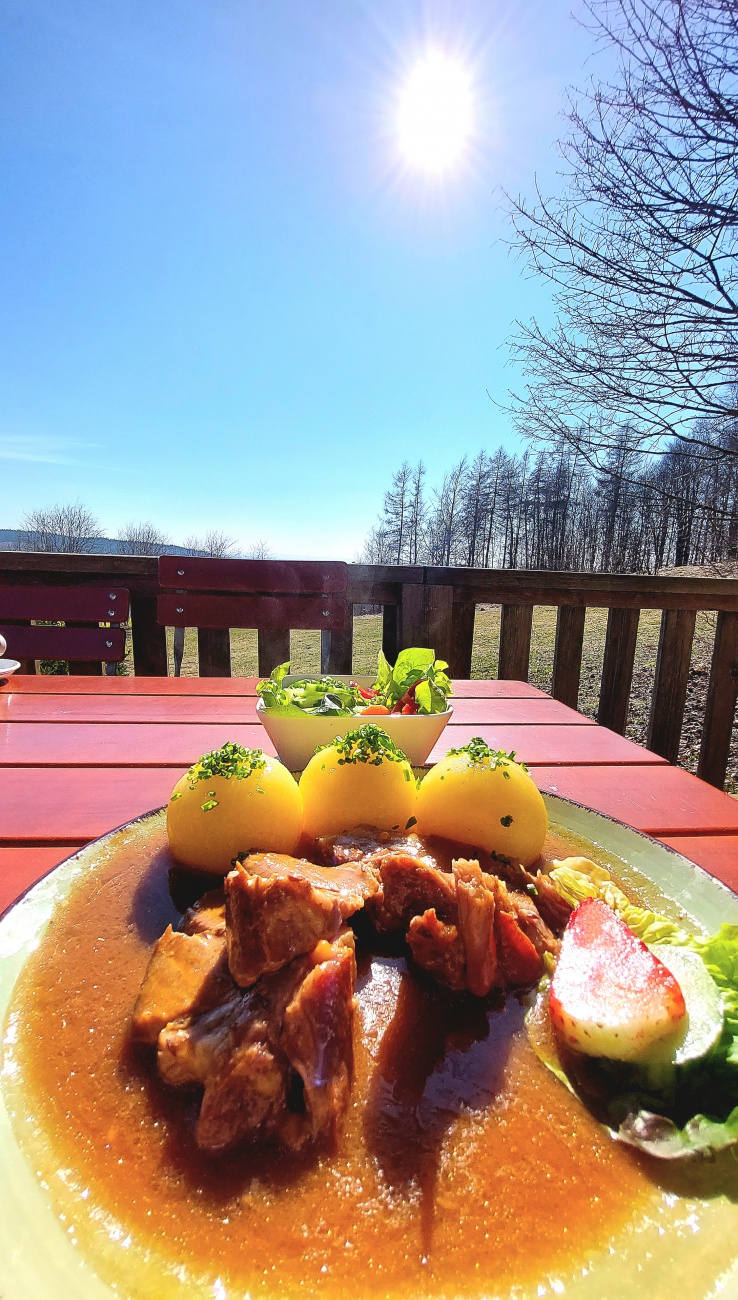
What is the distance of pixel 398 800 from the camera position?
1.05m

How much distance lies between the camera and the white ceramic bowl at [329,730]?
1.42m

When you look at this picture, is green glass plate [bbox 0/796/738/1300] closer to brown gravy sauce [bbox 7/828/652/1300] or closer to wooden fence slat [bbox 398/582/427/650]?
brown gravy sauce [bbox 7/828/652/1300]

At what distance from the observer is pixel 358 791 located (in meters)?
1.03

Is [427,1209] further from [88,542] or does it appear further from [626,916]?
[88,542]

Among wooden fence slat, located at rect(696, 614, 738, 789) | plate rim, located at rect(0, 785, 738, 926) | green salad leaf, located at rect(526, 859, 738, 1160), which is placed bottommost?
wooden fence slat, located at rect(696, 614, 738, 789)

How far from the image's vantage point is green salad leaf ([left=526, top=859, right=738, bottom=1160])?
1.84 ft

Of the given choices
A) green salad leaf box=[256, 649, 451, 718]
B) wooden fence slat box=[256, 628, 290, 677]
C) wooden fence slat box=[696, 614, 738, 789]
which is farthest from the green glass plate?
wooden fence slat box=[696, 614, 738, 789]

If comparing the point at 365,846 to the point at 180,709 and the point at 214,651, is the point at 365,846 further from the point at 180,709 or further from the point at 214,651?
the point at 214,651

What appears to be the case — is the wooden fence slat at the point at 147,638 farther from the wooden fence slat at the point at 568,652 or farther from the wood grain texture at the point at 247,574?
the wooden fence slat at the point at 568,652

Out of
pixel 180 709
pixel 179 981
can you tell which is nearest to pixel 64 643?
pixel 180 709

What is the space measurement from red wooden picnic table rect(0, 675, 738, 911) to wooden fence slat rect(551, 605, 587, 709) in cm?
161

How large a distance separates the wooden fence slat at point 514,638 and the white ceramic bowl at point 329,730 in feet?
9.28

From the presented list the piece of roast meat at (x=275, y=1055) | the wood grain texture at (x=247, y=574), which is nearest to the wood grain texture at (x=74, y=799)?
the piece of roast meat at (x=275, y=1055)

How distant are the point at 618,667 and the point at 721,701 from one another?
2.57ft
